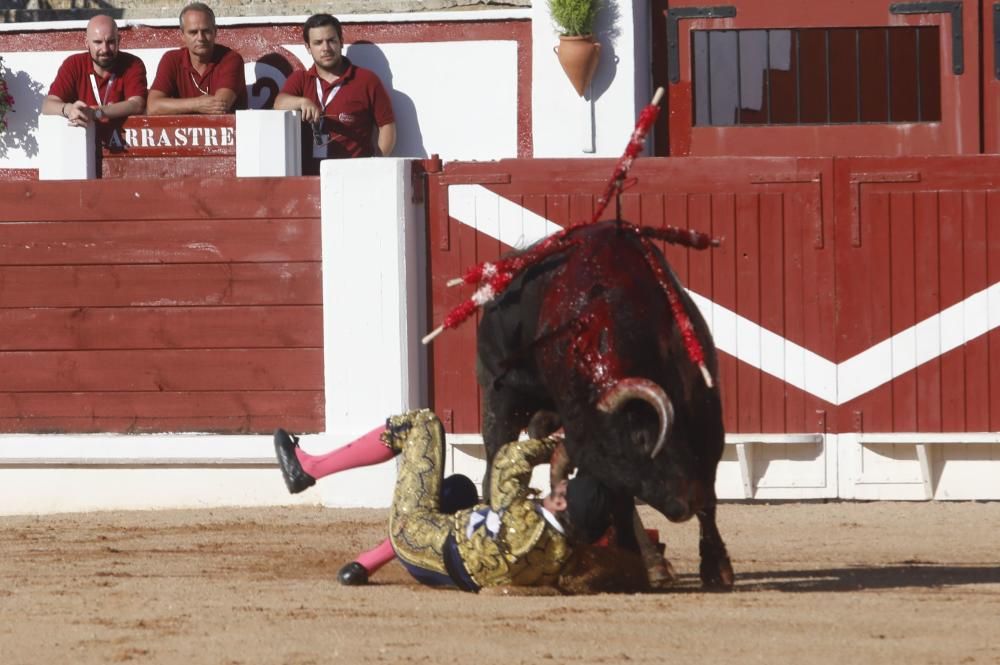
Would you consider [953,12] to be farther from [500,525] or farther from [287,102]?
[500,525]

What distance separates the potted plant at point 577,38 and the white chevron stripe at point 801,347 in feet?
6.97

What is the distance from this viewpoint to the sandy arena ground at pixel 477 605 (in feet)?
16.2

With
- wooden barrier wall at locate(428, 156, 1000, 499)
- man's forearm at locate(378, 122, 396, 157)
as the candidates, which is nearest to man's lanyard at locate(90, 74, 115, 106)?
man's forearm at locate(378, 122, 396, 157)

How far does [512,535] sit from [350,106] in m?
5.39

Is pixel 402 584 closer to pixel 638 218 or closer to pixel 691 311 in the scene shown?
pixel 691 311

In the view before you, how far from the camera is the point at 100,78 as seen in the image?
10.9 meters

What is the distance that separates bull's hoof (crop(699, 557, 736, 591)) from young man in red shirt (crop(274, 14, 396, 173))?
4.81m

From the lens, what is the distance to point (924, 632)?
5.13m

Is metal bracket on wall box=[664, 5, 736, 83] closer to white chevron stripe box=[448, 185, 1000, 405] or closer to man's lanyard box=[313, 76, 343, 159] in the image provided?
man's lanyard box=[313, 76, 343, 159]

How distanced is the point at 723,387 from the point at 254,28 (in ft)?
13.6

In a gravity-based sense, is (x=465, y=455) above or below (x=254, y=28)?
below

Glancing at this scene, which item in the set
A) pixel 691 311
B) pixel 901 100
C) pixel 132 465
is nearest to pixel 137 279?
pixel 132 465

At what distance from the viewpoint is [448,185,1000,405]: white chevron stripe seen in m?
8.78

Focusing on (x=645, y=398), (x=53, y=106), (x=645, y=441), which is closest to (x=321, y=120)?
(x=53, y=106)
